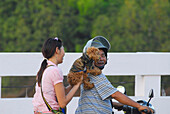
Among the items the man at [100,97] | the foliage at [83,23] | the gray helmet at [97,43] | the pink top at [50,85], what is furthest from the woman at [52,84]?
the foliage at [83,23]

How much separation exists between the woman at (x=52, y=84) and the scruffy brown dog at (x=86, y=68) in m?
0.07

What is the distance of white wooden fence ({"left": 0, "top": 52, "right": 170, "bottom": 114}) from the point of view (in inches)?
227

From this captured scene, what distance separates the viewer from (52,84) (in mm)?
3656

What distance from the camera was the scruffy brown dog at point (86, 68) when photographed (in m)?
3.62

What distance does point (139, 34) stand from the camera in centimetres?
2869

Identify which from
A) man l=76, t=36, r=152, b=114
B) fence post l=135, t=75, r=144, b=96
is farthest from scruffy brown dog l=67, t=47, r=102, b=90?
fence post l=135, t=75, r=144, b=96

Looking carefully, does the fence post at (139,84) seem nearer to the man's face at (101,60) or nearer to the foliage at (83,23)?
the man's face at (101,60)

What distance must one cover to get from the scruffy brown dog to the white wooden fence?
2.24 meters

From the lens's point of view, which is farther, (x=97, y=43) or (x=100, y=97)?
(x=97, y=43)

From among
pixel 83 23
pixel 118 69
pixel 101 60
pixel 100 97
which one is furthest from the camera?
pixel 83 23

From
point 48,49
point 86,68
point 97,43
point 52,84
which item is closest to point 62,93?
point 52,84

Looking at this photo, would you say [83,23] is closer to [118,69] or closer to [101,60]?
[118,69]

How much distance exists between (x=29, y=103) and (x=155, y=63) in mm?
1807

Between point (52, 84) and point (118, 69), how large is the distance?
2.53 m
